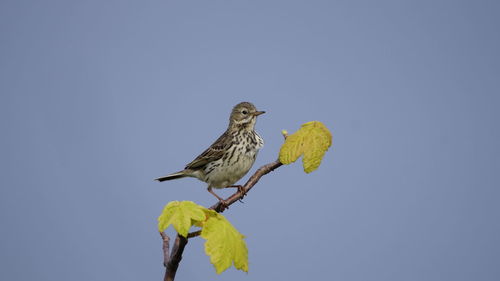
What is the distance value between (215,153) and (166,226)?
17.1 feet

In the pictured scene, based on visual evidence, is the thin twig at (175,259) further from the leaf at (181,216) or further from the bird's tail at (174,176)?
the bird's tail at (174,176)

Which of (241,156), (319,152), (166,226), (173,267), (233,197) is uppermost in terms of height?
(241,156)

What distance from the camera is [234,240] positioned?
3643 mm

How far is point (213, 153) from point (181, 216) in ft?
17.5

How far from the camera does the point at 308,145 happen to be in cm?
411

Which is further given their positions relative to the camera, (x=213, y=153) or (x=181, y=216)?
(x=213, y=153)

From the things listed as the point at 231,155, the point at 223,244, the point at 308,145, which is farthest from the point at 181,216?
the point at 231,155

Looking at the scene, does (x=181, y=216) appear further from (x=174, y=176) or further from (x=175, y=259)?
(x=174, y=176)

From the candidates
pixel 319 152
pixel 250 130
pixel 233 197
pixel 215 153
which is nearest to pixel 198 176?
pixel 215 153

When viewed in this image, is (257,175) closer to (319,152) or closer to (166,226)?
(319,152)

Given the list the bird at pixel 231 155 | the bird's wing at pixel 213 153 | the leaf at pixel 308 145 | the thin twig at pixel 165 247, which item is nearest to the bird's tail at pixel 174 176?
the bird at pixel 231 155

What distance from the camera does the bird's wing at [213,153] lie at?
879 centimetres

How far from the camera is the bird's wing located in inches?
346

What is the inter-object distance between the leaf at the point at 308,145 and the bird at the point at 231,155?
163 inches
